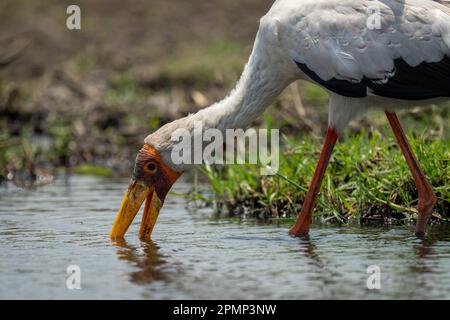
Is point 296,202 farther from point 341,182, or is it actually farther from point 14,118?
point 14,118

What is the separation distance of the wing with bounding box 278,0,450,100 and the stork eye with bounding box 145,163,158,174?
1390 millimetres

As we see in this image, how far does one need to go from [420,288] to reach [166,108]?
826 cm

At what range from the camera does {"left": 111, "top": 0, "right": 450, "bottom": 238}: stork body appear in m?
7.12

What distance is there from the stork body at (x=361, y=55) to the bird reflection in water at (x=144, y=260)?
45cm

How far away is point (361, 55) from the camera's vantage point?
23.5 ft

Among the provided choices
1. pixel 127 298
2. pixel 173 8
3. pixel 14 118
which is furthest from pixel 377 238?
pixel 173 8

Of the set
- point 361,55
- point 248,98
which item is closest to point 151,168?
point 248,98

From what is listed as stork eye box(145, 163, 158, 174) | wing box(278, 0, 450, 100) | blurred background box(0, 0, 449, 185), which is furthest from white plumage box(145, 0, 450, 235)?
blurred background box(0, 0, 449, 185)

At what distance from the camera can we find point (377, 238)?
7.04m

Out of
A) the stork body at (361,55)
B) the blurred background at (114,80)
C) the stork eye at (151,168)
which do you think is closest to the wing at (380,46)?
the stork body at (361,55)

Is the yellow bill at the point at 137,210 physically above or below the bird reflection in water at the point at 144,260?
above

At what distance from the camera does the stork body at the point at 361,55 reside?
23.4 feet

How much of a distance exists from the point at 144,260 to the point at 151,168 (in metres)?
1.37

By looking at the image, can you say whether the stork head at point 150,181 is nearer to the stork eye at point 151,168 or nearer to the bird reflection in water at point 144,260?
the stork eye at point 151,168
